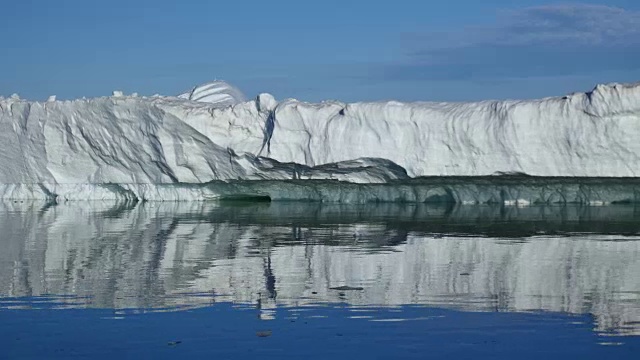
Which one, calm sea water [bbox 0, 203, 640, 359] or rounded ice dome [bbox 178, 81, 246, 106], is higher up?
rounded ice dome [bbox 178, 81, 246, 106]

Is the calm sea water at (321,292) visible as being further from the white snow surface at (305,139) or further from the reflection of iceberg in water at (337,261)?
the white snow surface at (305,139)

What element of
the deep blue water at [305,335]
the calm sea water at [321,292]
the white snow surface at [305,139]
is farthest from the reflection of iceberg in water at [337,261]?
the white snow surface at [305,139]

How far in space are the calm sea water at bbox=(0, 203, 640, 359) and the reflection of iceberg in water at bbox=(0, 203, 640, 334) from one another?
0.07 ft

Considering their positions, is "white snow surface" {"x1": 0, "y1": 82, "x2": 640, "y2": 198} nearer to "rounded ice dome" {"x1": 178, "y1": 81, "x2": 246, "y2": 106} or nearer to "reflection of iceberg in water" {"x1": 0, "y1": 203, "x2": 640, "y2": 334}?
"reflection of iceberg in water" {"x1": 0, "y1": 203, "x2": 640, "y2": 334}

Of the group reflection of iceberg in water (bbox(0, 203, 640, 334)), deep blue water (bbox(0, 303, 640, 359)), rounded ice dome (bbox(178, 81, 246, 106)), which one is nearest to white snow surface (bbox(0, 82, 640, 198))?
reflection of iceberg in water (bbox(0, 203, 640, 334))

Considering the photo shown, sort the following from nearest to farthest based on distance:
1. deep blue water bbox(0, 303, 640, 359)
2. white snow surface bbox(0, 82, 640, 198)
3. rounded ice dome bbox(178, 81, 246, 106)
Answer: deep blue water bbox(0, 303, 640, 359) → white snow surface bbox(0, 82, 640, 198) → rounded ice dome bbox(178, 81, 246, 106)

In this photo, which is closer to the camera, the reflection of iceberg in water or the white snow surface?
the reflection of iceberg in water

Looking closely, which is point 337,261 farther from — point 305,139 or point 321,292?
point 305,139

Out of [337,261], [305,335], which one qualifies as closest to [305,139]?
[337,261]

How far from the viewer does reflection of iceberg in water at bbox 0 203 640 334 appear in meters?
6.41

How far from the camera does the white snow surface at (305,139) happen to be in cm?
1636

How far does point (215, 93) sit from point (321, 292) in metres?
17.4

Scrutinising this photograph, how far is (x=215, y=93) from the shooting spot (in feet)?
77.3

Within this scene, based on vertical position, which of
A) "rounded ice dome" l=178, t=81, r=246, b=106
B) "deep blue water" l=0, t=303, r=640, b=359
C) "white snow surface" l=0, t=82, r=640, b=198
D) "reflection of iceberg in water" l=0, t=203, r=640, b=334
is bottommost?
"deep blue water" l=0, t=303, r=640, b=359
